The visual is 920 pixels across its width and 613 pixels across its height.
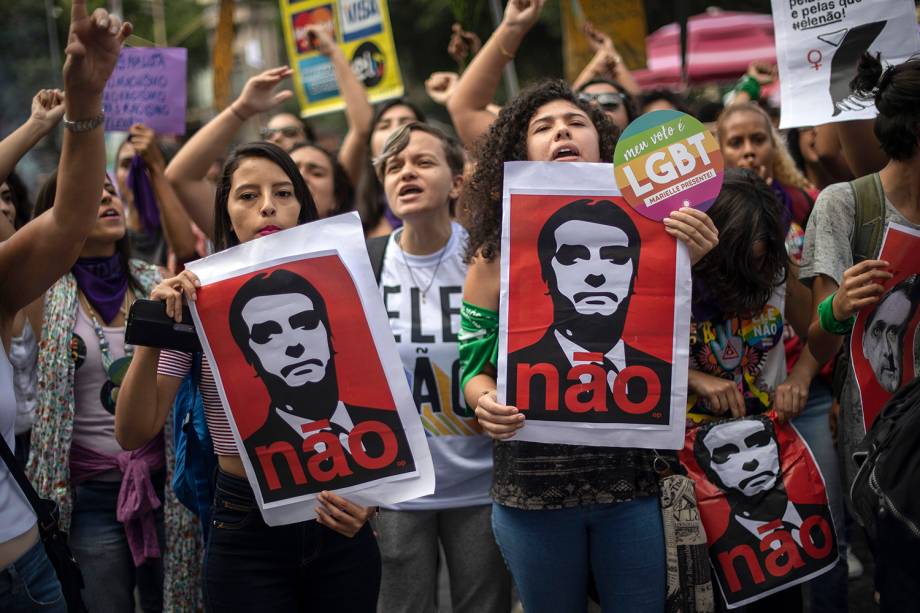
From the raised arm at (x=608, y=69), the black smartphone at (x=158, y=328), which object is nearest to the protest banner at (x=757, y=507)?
the black smartphone at (x=158, y=328)

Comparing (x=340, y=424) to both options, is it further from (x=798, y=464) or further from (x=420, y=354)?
(x=798, y=464)

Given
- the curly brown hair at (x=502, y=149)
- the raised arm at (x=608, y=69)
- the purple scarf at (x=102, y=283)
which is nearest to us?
the curly brown hair at (x=502, y=149)

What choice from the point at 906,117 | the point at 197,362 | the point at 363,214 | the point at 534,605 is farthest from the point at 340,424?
the point at 363,214

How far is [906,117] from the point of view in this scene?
2.59 m

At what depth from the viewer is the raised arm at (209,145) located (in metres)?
3.78

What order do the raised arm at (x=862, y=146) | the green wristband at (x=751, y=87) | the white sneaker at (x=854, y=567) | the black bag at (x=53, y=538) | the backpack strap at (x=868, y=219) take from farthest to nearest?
the green wristband at (x=751, y=87), the white sneaker at (x=854, y=567), the raised arm at (x=862, y=146), the backpack strap at (x=868, y=219), the black bag at (x=53, y=538)

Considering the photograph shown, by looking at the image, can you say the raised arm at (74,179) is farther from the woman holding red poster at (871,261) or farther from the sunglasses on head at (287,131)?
the sunglasses on head at (287,131)

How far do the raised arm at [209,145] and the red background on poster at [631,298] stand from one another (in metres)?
1.63

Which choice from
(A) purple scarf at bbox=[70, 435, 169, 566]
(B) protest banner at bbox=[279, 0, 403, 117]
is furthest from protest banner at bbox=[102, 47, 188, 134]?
(A) purple scarf at bbox=[70, 435, 169, 566]

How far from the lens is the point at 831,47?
3.13m

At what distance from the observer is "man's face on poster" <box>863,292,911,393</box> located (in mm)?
2570

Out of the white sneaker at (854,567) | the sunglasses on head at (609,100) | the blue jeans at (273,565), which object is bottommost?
the white sneaker at (854,567)

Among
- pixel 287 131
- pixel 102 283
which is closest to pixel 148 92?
pixel 287 131

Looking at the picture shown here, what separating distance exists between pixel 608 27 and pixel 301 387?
421cm
